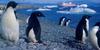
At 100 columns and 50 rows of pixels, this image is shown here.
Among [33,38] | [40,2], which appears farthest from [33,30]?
[40,2]

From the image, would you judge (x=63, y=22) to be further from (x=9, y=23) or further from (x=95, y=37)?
(x=95, y=37)

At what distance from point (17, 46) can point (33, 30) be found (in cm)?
66

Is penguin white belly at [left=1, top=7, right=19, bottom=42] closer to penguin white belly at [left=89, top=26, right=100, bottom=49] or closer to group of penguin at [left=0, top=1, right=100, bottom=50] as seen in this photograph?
group of penguin at [left=0, top=1, right=100, bottom=50]

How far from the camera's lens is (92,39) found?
29.0ft

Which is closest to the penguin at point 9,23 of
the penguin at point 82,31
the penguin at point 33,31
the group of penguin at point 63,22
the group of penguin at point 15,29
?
the group of penguin at point 15,29

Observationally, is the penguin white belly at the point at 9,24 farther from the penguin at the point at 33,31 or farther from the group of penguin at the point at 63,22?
the group of penguin at the point at 63,22

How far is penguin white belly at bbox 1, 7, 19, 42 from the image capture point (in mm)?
9016

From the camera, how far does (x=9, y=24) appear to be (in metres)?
9.06

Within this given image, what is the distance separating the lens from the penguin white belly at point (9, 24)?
9.02 meters

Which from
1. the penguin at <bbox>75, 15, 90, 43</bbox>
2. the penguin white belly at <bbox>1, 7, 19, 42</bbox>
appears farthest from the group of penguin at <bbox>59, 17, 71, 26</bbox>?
the penguin white belly at <bbox>1, 7, 19, 42</bbox>

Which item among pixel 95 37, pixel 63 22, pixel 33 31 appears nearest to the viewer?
pixel 95 37

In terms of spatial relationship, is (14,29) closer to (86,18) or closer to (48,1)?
(86,18)

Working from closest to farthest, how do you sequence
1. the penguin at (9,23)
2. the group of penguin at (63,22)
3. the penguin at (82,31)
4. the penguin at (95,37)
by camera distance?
1. the penguin at (95,37)
2. the penguin at (9,23)
3. the penguin at (82,31)
4. the group of penguin at (63,22)

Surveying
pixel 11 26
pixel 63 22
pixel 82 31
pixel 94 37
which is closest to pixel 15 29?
pixel 11 26
